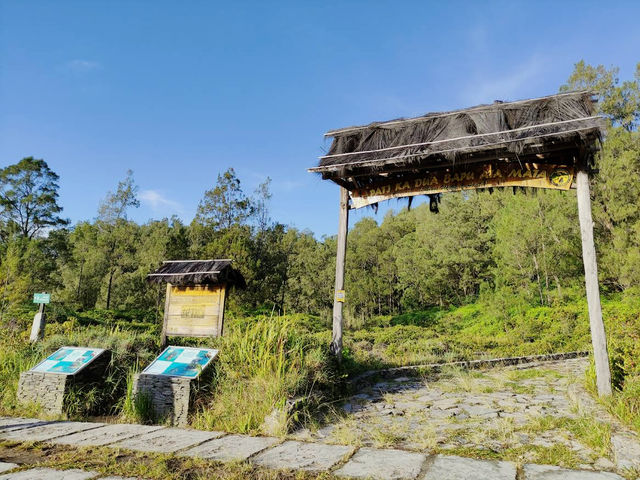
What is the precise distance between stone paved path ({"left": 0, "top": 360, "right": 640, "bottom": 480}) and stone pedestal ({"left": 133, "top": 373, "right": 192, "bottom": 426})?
640 millimetres

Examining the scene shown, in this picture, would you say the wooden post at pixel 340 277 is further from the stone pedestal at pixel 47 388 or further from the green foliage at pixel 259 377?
the stone pedestal at pixel 47 388

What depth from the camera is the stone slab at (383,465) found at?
284 centimetres

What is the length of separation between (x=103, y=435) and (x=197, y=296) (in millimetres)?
5023

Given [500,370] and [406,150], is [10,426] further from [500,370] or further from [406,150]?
[500,370]

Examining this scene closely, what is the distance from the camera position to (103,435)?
13.1ft

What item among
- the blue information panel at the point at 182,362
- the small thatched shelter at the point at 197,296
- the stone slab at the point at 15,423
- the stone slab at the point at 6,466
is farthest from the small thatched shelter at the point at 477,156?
the stone slab at the point at 6,466

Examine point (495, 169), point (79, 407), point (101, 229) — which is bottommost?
point (79, 407)

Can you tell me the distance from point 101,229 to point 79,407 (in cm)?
2769

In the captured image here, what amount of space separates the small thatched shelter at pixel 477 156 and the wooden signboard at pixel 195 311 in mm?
2895

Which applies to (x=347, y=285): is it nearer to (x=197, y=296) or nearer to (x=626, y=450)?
(x=197, y=296)

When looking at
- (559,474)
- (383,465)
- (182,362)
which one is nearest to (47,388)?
(182,362)

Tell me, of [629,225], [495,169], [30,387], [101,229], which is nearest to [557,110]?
[495,169]

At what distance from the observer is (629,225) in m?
16.6

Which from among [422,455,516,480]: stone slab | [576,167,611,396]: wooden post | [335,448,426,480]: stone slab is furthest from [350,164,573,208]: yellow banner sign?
[335,448,426,480]: stone slab
